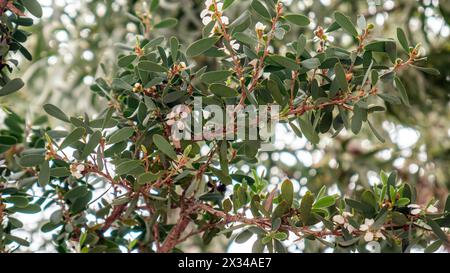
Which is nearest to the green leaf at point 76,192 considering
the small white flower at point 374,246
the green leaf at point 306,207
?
the green leaf at point 306,207

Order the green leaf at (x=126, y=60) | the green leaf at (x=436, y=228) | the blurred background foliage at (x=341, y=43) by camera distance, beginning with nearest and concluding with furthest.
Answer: the green leaf at (x=436, y=228), the green leaf at (x=126, y=60), the blurred background foliage at (x=341, y=43)

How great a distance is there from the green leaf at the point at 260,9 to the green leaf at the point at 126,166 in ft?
0.92

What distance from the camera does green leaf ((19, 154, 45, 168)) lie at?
0.97 metres

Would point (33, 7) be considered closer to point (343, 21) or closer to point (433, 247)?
point (343, 21)

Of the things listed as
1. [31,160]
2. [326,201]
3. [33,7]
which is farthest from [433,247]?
[33,7]

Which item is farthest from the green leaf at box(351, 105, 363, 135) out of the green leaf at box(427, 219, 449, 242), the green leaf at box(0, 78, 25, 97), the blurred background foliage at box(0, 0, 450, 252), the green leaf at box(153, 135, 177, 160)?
the blurred background foliage at box(0, 0, 450, 252)

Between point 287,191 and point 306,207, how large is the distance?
0.04m

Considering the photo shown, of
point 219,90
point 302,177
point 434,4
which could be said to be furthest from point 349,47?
point 219,90

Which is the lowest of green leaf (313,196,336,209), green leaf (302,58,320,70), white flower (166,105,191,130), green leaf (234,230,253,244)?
green leaf (234,230,253,244)

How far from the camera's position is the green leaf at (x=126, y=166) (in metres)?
0.95

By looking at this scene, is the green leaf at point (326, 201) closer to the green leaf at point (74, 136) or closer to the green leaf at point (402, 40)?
the green leaf at point (402, 40)

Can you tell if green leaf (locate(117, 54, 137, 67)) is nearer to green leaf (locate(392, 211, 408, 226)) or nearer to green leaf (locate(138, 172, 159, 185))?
green leaf (locate(138, 172, 159, 185))

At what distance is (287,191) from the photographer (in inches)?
38.0

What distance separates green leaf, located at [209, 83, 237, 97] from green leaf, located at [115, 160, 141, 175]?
154 mm
